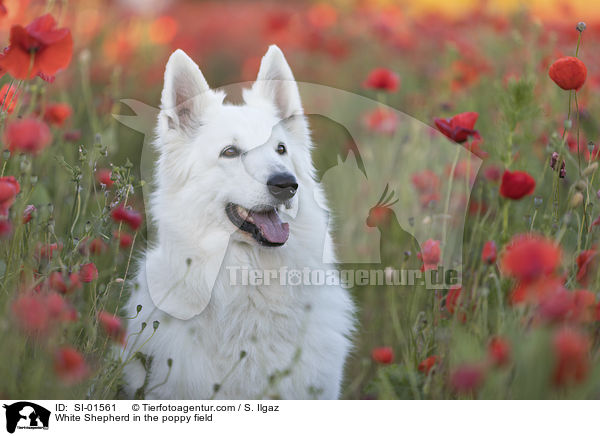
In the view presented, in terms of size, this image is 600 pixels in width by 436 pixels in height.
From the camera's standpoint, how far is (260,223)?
2602 mm

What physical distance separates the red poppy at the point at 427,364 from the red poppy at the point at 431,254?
0.43m

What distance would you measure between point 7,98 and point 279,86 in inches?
49.5

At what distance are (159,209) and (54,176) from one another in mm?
1537

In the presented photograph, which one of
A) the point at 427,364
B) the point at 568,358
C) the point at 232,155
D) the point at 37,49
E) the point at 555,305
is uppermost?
the point at 37,49

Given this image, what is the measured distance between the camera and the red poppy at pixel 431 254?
8.55ft

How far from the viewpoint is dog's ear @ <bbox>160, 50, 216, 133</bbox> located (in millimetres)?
2457

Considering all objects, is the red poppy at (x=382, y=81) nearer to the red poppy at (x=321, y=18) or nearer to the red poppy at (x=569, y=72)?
the red poppy at (x=569, y=72)

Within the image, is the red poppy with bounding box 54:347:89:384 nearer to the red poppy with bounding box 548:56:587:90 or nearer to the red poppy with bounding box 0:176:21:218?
the red poppy with bounding box 0:176:21:218

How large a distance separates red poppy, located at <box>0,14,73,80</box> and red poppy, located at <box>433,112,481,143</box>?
4.96ft
